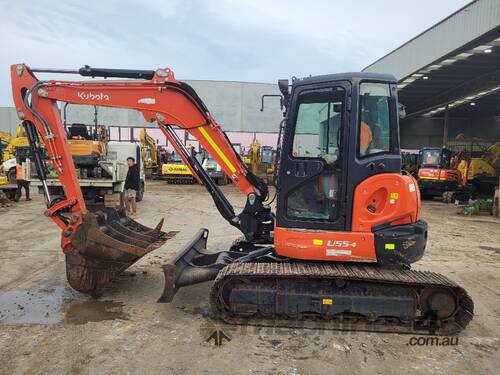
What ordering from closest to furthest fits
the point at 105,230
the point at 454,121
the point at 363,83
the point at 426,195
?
the point at 363,83 < the point at 105,230 < the point at 426,195 < the point at 454,121

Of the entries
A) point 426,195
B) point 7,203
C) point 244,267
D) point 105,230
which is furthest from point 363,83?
point 426,195

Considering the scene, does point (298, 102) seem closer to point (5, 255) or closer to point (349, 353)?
point (349, 353)

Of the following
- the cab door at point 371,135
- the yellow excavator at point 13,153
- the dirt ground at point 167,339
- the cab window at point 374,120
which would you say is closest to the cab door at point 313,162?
the cab door at point 371,135

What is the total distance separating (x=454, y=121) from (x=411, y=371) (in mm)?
40459

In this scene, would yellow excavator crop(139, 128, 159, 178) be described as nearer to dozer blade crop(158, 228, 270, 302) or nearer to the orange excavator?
dozer blade crop(158, 228, 270, 302)

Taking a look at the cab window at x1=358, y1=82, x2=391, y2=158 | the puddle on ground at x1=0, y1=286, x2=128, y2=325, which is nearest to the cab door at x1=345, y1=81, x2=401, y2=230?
the cab window at x1=358, y1=82, x2=391, y2=158

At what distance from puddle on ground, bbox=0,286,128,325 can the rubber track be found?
51.8 inches

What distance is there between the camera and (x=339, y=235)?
4.54 metres

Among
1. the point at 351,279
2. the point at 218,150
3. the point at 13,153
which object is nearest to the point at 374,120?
the point at 351,279

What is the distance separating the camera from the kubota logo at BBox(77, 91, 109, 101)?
16.9ft

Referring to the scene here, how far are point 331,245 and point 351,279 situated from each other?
1.35 ft

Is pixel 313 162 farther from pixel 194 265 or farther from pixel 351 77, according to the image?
pixel 194 265

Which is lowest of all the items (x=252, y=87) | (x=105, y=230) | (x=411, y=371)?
(x=411, y=371)

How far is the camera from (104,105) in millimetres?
5109
